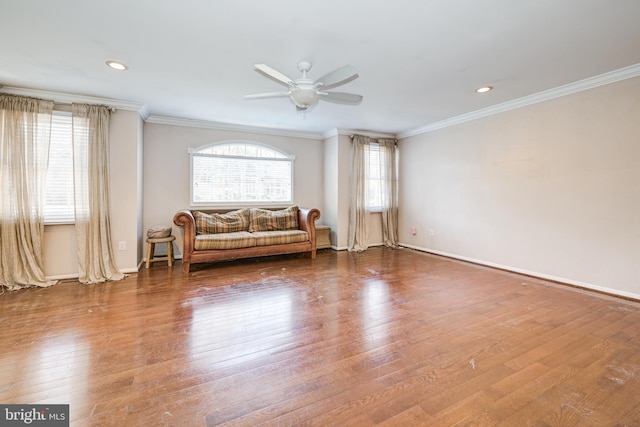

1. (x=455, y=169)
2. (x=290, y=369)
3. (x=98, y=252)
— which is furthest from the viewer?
(x=455, y=169)

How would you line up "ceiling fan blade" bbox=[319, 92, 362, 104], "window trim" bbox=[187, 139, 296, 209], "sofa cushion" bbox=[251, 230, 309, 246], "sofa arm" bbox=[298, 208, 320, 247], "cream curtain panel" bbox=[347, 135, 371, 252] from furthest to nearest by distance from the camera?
"cream curtain panel" bbox=[347, 135, 371, 252] → "sofa arm" bbox=[298, 208, 320, 247] → "window trim" bbox=[187, 139, 296, 209] → "sofa cushion" bbox=[251, 230, 309, 246] → "ceiling fan blade" bbox=[319, 92, 362, 104]

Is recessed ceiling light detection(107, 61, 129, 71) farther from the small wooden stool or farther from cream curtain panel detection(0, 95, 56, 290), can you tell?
the small wooden stool

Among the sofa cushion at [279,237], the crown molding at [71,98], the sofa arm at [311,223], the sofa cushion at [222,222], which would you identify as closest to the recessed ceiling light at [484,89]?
the sofa arm at [311,223]

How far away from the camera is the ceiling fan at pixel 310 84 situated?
2.39m

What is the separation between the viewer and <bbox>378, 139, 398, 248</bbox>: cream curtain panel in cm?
624

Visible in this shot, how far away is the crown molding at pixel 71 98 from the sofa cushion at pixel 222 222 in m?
1.81

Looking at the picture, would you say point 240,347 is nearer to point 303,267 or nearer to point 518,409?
point 518,409

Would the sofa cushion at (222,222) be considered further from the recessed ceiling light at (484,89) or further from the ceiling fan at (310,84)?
the recessed ceiling light at (484,89)

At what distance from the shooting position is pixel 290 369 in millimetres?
1913

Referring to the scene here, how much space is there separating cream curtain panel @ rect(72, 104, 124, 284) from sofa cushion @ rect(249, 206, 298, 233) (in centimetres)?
214

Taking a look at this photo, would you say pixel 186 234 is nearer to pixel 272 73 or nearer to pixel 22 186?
pixel 22 186

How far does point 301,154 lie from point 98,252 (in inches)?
152

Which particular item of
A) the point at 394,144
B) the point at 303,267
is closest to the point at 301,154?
the point at 394,144
